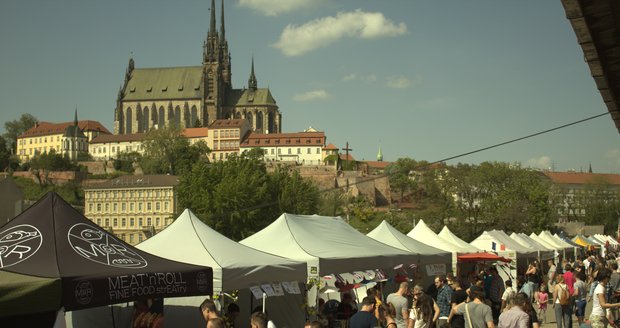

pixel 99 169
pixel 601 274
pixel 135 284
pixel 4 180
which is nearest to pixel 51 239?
pixel 135 284

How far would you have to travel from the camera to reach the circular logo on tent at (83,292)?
8.37 meters

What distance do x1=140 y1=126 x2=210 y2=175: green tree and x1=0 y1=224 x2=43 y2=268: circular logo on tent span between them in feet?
444

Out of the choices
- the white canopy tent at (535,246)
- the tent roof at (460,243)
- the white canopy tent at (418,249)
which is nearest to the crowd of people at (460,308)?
the white canopy tent at (418,249)

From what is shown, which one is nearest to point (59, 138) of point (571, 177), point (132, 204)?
point (132, 204)

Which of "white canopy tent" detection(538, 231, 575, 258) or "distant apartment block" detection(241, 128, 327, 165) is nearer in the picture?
"white canopy tent" detection(538, 231, 575, 258)

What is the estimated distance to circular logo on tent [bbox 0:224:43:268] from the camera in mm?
8557

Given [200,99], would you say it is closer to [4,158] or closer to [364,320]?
[4,158]

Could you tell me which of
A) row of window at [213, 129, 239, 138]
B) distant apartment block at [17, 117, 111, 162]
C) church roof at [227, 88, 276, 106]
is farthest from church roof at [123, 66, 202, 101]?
row of window at [213, 129, 239, 138]

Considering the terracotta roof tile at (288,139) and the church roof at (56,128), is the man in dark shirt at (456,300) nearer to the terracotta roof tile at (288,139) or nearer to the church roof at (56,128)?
the terracotta roof tile at (288,139)

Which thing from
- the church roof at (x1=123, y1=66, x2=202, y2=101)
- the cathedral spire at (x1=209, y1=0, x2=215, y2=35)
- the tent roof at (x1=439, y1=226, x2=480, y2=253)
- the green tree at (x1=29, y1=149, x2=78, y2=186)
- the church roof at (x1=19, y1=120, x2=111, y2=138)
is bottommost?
the tent roof at (x1=439, y1=226, x2=480, y2=253)

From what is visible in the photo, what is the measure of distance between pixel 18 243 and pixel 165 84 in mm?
175289

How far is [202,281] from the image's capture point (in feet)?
35.1

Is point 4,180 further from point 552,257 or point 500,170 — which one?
point 500,170

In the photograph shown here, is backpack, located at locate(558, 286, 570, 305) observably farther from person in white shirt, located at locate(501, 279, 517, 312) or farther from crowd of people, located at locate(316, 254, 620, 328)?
person in white shirt, located at locate(501, 279, 517, 312)
